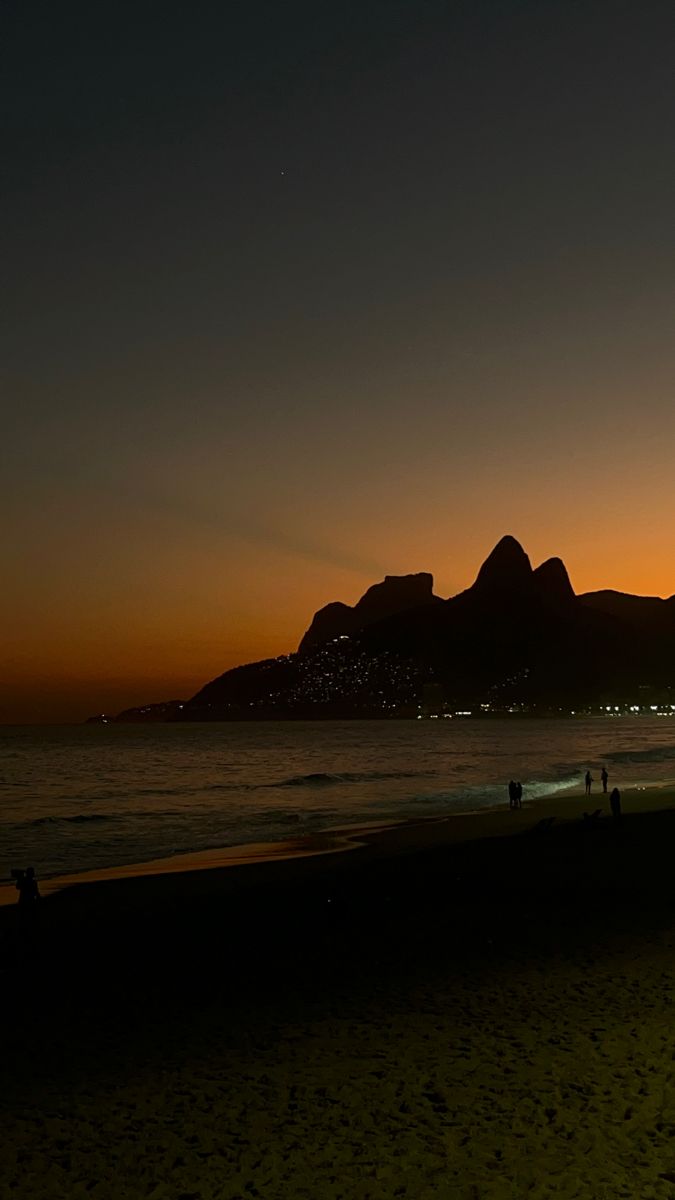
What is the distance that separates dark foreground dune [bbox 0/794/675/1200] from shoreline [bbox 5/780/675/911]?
21.6ft

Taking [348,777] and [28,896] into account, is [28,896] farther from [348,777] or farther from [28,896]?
[348,777]

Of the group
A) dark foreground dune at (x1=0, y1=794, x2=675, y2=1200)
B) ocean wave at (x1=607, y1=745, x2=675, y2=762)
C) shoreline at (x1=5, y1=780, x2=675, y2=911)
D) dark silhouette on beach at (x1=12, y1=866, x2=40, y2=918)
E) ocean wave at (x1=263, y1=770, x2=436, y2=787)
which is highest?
dark silhouette on beach at (x1=12, y1=866, x2=40, y2=918)

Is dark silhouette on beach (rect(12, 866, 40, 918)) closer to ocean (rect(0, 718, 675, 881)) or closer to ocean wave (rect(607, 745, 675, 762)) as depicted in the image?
ocean (rect(0, 718, 675, 881))

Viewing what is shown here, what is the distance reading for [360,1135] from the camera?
6.70m

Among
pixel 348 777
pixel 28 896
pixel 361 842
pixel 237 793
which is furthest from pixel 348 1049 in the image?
pixel 348 777

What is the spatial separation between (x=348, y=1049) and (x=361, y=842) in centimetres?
1969

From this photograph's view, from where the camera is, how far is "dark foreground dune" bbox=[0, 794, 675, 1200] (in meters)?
6.23

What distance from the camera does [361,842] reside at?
2792 centimetres

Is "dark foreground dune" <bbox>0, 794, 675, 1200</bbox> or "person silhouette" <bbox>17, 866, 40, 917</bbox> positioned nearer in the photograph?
"dark foreground dune" <bbox>0, 794, 675, 1200</bbox>

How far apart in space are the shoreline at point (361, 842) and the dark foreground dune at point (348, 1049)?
6586 mm

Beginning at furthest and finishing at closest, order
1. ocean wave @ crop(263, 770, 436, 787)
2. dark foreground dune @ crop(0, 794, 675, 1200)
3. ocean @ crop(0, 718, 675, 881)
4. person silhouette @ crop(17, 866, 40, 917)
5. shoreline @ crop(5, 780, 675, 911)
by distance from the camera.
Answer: ocean wave @ crop(263, 770, 436, 787) < ocean @ crop(0, 718, 675, 881) < shoreline @ crop(5, 780, 675, 911) < person silhouette @ crop(17, 866, 40, 917) < dark foreground dune @ crop(0, 794, 675, 1200)

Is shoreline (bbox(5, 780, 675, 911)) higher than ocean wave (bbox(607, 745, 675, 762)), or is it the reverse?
shoreline (bbox(5, 780, 675, 911))

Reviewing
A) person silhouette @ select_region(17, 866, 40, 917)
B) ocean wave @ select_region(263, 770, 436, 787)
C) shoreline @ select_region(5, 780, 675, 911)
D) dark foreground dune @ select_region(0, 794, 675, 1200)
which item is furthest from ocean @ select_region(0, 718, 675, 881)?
dark foreground dune @ select_region(0, 794, 675, 1200)

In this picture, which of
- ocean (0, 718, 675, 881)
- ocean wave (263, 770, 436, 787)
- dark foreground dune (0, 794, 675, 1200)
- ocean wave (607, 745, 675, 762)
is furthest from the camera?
ocean wave (607, 745, 675, 762)
